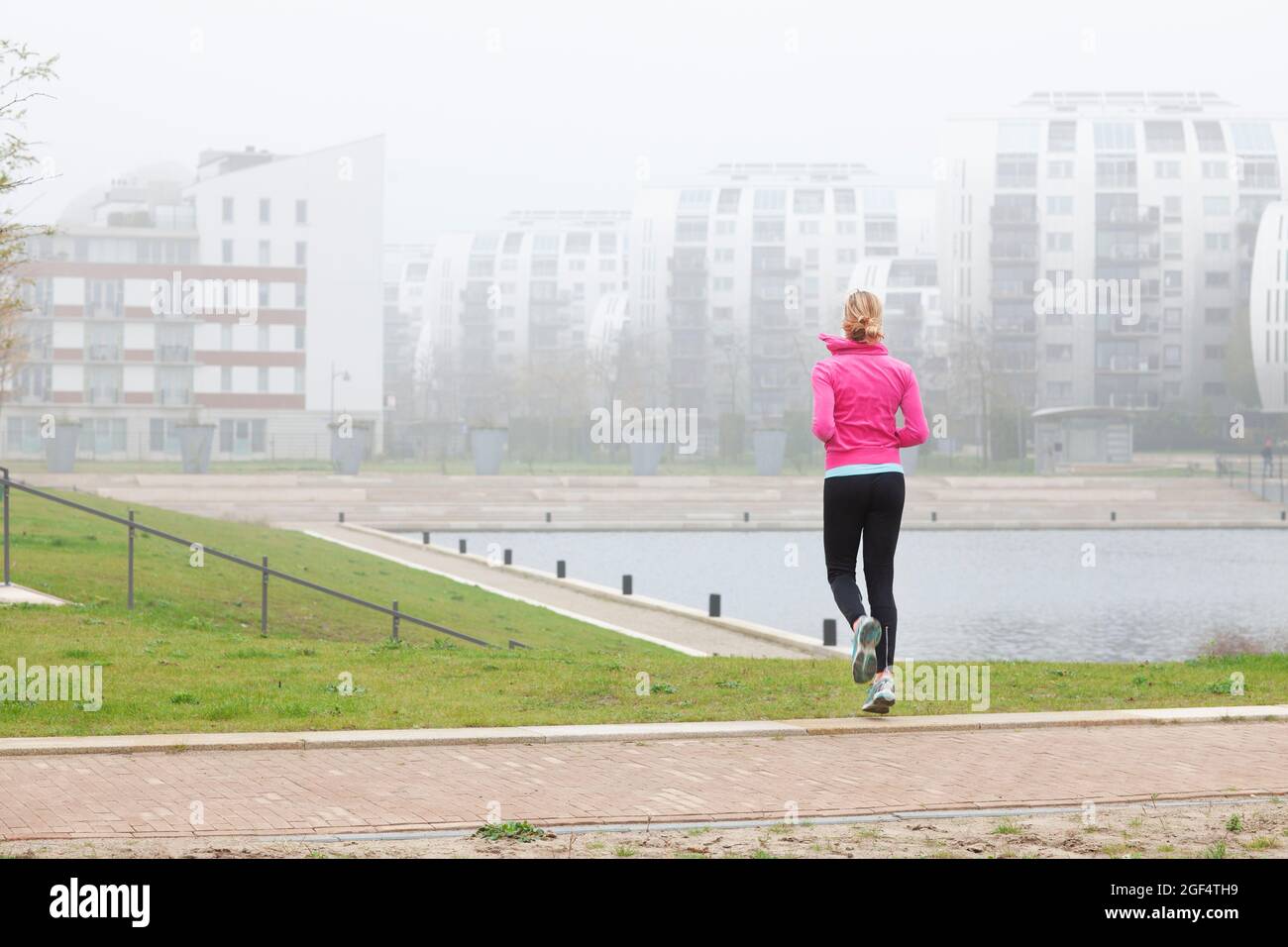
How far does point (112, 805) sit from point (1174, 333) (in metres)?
112

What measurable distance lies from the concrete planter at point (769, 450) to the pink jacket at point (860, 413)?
59510 mm

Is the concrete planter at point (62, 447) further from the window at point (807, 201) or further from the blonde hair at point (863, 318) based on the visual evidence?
the window at point (807, 201)

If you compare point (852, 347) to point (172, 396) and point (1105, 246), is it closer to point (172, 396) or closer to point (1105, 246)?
point (172, 396)

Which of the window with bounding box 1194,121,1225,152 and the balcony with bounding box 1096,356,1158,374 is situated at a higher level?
the window with bounding box 1194,121,1225,152

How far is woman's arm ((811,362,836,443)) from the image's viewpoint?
8539 mm

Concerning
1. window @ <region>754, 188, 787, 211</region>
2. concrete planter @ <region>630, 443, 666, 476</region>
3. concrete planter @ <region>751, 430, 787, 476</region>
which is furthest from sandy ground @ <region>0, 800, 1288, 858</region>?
window @ <region>754, 188, 787, 211</region>

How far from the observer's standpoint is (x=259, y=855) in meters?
5.60

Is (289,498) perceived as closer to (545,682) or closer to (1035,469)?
(1035,469)

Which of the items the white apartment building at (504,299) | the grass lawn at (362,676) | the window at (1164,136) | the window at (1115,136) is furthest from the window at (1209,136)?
the grass lawn at (362,676)

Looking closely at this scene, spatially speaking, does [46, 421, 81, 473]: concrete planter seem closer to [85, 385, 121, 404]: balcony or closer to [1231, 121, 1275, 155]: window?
[85, 385, 121, 404]: balcony

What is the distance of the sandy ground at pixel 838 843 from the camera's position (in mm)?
5695

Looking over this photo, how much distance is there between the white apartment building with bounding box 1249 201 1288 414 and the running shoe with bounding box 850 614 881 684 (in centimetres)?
9175

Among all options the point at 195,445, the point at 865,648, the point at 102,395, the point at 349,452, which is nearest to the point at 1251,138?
the point at 349,452
